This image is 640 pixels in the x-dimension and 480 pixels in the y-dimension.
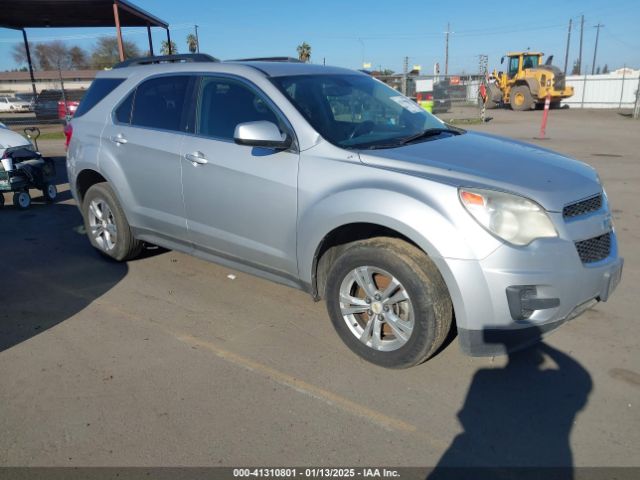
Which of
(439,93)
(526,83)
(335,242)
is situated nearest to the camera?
(335,242)

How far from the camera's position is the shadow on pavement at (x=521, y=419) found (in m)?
2.46

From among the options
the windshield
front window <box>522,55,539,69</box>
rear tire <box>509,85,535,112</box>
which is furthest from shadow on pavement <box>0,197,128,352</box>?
front window <box>522,55,539,69</box>

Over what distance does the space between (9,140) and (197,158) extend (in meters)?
5.43

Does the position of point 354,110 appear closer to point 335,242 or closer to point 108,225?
point 335,242

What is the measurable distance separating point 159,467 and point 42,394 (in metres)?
1.08

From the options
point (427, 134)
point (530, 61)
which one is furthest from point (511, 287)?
point (530, 61)

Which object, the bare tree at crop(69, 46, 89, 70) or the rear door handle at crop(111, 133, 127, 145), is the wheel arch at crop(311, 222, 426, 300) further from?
the bare tree at crop(69, 46, 89, 70)

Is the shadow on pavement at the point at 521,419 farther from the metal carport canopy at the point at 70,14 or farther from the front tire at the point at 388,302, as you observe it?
the metal carport canopy at the point at 70,14

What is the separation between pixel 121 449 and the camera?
8.52ft

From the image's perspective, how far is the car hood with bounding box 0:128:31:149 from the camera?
25.3 ft

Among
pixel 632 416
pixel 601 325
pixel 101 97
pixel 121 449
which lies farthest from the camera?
pixel 101 97

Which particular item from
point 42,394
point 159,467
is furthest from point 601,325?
point 42,394

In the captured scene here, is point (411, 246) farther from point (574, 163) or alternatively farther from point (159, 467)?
point (159, 467)

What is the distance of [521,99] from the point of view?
1128 inches
